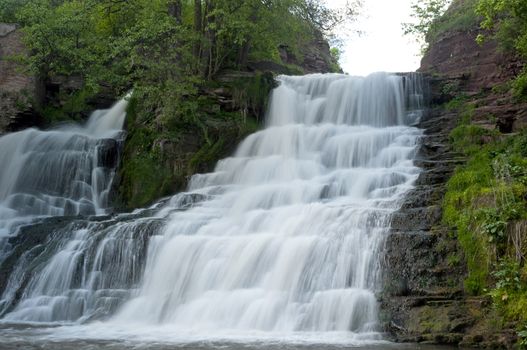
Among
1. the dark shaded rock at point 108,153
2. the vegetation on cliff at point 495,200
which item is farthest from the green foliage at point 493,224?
the dark shaded rock at point 108,153

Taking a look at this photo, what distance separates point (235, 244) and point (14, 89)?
15399 mm

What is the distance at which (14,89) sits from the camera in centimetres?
2300

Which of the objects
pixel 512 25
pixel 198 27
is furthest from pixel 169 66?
pixel 512 25

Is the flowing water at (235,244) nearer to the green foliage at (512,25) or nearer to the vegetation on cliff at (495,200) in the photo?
the vegetation on cliff at (495,200)

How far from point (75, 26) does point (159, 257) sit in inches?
551

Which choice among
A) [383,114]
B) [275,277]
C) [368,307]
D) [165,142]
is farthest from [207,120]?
[368,307]

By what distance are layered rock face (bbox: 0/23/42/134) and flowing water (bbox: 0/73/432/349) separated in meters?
3.06

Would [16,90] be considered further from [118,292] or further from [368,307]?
[368,307]

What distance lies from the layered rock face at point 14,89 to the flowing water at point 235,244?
3056mm

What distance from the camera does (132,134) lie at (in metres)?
20.4

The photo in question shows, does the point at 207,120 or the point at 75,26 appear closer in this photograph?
the point at 207,120

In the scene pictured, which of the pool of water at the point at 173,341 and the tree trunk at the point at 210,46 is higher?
the tree trunk at the point at 210,46

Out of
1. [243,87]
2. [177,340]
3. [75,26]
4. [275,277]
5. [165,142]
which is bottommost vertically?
[177,340]

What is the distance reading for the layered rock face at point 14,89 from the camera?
2239 cm
